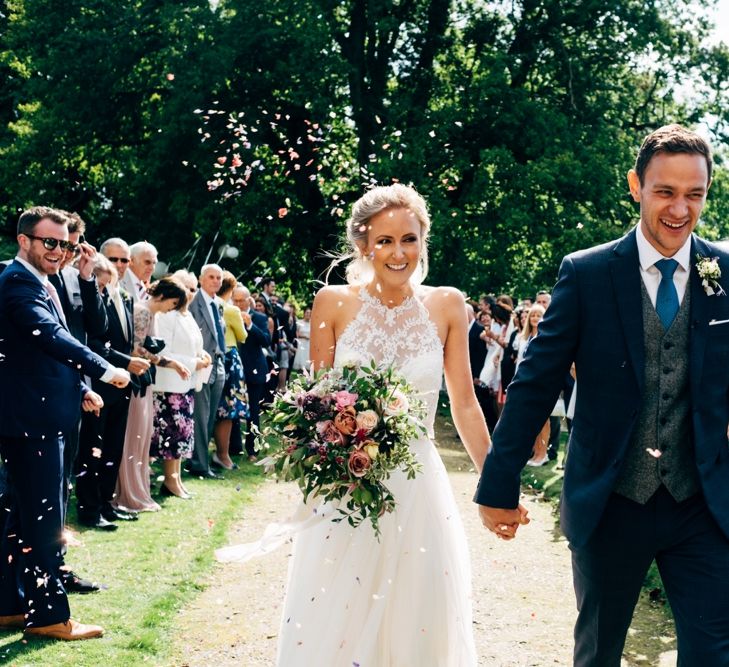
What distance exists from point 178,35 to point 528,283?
972cm

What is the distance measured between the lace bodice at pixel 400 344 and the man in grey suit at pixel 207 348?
21.5ft

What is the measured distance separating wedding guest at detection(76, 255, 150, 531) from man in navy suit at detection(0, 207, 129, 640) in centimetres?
251

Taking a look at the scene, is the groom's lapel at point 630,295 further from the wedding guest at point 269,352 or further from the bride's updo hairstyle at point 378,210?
the wedding guest at point 269,352

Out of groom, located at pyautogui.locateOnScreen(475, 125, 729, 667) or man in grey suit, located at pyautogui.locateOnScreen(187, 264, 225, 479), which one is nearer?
groom, located at pyautogui.locateOnScreen(475, 125, 729, 667)

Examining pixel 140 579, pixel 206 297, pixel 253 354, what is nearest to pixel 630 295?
pixel 140 579

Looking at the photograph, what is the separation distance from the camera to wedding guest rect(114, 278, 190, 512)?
8.81 m

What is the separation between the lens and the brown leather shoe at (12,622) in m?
5.47

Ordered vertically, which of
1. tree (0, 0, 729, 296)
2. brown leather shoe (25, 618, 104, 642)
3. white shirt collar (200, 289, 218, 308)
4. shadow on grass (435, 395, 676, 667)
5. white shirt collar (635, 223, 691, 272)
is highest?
tree (0, 0, 729, 296)

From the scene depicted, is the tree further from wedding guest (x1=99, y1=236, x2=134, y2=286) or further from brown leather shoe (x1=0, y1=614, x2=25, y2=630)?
brown leather shoe (x1=0, y1=614, x2=25, y2=630)

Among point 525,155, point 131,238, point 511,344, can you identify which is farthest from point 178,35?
point 511,344

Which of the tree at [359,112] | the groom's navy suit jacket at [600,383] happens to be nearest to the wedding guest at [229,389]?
the tree at [359,112]

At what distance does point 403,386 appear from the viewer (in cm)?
417

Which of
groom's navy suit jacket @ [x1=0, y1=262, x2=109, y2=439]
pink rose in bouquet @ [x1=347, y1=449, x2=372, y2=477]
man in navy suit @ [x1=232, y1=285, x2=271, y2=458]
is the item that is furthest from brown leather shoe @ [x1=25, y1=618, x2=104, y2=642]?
man in navy suit @ [x1=232, y1=285, x2=271, y2=458]

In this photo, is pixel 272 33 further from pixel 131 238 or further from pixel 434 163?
pixel 131 238
